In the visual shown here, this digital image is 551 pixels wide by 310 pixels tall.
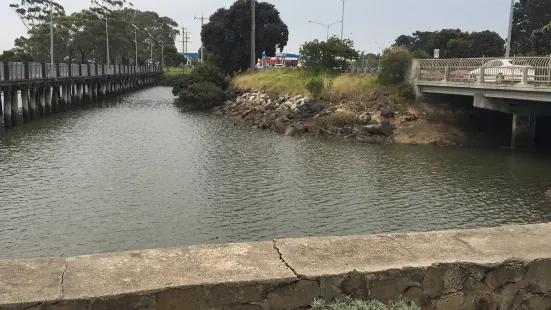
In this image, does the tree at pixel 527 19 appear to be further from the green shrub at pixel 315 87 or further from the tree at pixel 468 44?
the green shrub at pixel 315 87

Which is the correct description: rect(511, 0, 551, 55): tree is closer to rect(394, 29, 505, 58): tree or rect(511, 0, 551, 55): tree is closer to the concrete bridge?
rect(394, 29, 505, 58): tree

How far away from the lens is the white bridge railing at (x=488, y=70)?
883 inches

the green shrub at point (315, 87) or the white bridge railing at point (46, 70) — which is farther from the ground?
the white bridge railing at point (46, 70)

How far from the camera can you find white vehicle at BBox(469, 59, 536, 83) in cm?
2317

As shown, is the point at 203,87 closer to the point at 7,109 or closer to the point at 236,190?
the point at 7,109

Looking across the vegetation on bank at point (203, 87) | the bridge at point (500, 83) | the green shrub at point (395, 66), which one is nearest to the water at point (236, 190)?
the bridge at point (500, 83)

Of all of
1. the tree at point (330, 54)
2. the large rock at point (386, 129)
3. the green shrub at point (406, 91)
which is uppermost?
the tree at point (330, 54)

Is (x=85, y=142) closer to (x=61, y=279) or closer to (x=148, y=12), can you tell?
(x=61, y=279)

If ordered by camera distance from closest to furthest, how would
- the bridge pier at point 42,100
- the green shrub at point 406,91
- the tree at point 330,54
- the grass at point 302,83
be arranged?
the green shrub at point 406,91, the grass at point 302,83, the bridge pier at point 42,100, the tree at point 330,54

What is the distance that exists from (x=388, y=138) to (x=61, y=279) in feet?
88.7

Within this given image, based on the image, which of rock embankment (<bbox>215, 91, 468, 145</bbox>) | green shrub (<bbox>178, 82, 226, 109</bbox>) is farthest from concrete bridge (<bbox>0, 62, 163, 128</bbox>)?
rock embankment (<bbox>215, 91, 468, 145</bbox>)

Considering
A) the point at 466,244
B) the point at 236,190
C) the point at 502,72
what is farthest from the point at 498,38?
the point at 466,244

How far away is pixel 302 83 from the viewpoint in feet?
135

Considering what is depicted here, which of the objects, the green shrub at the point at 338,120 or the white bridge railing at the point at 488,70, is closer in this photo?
the white bridge railing at the point at 488,70
